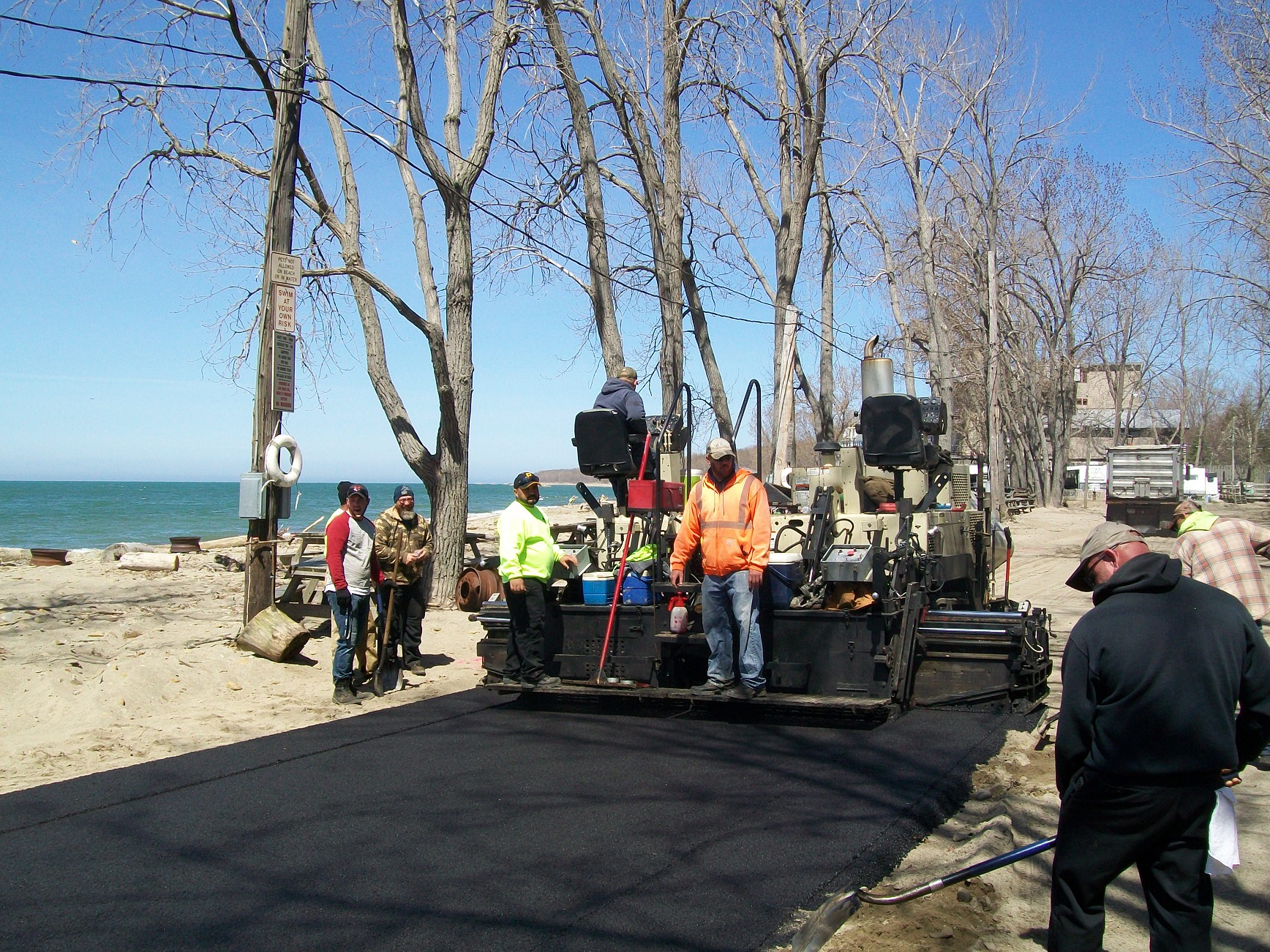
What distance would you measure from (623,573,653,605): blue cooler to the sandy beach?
206 centimetres

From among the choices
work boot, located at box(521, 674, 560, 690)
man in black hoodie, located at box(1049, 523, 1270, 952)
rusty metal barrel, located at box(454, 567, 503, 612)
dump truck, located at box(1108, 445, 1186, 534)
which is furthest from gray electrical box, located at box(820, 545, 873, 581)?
dump truck, located at box(1108, 445, 1186, 534)

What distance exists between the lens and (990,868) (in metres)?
3.50

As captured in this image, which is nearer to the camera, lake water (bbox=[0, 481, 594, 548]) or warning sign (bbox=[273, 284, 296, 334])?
warning sign (bbox=[273, 284, 296, 334])

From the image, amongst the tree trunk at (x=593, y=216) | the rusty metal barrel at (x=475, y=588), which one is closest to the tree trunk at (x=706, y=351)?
the tree trunk at (x=593, y=216)

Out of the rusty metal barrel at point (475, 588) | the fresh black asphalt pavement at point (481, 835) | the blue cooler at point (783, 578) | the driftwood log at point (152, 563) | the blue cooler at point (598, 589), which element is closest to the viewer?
the fresh black asphalt pavement at point (481, 835)

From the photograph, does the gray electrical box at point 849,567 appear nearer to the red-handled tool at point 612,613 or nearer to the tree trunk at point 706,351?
the red-handled tool at point 612,613

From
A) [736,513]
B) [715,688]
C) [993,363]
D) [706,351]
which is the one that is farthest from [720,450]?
[993,363]

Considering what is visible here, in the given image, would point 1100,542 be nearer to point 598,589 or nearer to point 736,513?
point 736,513

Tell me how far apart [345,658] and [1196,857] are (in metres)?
6.46

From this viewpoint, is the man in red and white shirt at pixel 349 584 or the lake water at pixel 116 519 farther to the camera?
the lake water at pixel 116 519

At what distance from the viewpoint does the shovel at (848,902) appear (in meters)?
3.50

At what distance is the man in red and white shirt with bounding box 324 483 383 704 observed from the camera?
26.3 ft

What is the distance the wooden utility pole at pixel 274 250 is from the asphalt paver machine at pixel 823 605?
270 centimetres

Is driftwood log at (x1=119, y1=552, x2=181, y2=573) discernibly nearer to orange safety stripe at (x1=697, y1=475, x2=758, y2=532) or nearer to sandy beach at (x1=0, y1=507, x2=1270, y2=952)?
sandy beach at (x1=0, y1=507, x2=1270, y2=952)
